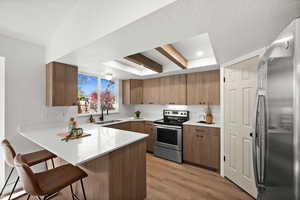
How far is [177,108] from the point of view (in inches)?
146

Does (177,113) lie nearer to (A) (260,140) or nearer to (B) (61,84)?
(A) (260,140)

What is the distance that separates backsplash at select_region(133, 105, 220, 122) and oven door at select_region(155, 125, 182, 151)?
2.49ft

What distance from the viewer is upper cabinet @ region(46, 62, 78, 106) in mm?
2211

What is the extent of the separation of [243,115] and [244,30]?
1.40 meters

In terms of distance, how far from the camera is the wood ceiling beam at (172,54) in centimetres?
203

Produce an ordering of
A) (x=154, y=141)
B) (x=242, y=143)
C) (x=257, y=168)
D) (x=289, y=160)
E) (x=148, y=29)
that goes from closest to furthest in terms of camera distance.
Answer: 1. (x=289, y=160)
2. (x=257, y=168)
3. (x=148, y=29)
4. (x=242, y=143)
5. (x=154, y=141)

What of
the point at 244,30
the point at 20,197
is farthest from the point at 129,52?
the point at 20,197

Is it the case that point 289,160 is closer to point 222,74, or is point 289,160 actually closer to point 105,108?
point 222,74

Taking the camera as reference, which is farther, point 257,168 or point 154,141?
point 154,141

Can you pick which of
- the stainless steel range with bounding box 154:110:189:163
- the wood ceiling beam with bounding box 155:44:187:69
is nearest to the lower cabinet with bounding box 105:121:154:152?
the stainless steel range with bounding box 154:110:189:163

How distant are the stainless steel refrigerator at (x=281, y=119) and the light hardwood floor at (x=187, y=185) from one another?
1267mm

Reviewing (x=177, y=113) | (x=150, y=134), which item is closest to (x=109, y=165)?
(x=150, y=134)

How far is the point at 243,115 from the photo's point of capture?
2086mm

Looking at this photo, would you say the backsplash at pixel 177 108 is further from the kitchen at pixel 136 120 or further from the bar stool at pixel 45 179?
the bar stool at pixel 45 179
